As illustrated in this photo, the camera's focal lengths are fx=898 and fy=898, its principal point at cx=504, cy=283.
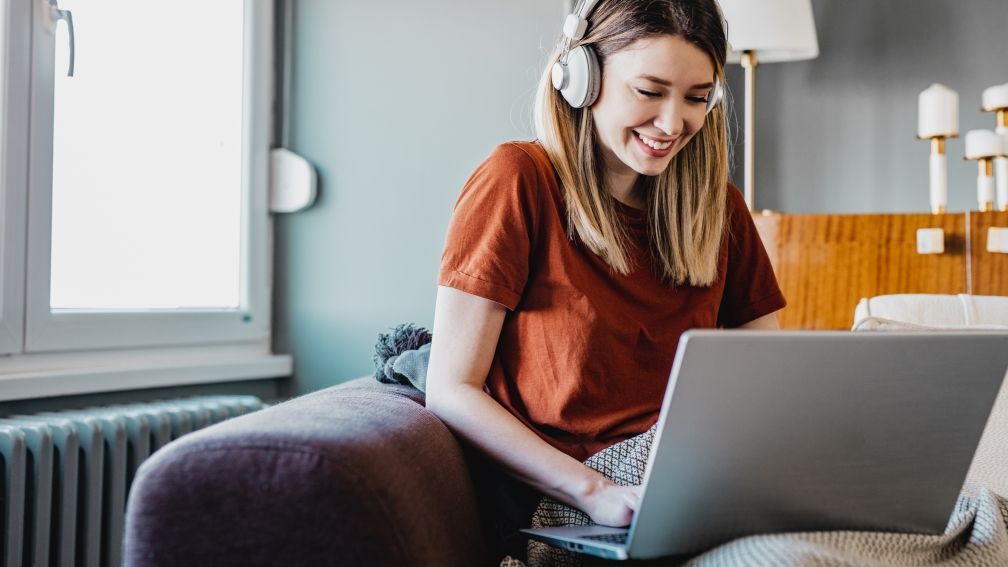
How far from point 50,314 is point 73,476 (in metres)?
0.32

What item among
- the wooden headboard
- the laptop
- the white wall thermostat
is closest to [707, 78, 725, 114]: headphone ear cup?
the laptop

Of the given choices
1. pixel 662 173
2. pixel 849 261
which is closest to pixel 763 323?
pixel 662 173

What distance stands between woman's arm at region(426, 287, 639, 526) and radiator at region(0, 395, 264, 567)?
703 millimetres

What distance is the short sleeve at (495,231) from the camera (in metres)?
0.97

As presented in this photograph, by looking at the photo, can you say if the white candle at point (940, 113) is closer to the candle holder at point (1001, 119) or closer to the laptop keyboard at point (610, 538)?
the candle holder at point (1001, 119)

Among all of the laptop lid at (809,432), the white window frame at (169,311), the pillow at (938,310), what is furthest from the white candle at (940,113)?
the white window frame at (169,311)

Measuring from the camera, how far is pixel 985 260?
172 centimetres

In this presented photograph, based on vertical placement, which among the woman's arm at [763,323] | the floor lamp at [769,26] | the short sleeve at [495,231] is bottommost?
the woman's arm at [763,323]

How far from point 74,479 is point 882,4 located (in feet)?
6.91

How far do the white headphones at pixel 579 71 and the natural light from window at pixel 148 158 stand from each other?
3.15 ft

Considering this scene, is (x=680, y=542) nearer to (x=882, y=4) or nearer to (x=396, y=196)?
(x=396, y=196)

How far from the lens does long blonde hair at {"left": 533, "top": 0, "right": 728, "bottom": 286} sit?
1050 millimetres

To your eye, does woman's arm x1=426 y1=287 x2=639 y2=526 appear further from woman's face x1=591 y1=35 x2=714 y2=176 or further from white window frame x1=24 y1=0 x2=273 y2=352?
white window frame x1=24 y1=0 x2=273 y2=352

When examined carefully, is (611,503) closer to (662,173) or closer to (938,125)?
(662,173)
